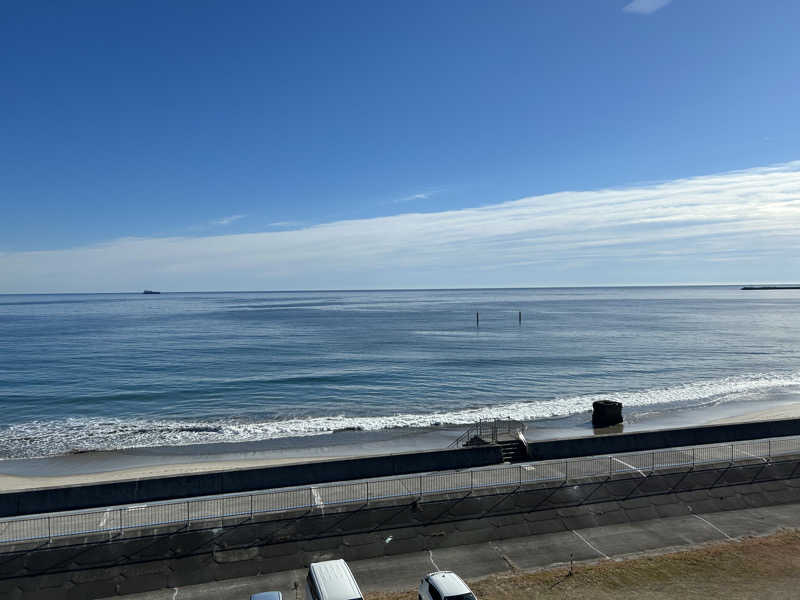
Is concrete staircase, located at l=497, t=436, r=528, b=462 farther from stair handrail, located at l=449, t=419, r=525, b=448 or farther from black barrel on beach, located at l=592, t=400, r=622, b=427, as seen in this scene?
black barrel on beach, located at l=592, t=400, r=622, b=427

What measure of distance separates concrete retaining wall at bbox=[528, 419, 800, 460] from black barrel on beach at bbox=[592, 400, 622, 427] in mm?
8972

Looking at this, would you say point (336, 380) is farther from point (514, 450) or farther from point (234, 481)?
point (234, 481)

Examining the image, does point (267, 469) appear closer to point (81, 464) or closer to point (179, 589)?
point (179, 589)

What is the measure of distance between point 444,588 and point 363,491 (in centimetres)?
778

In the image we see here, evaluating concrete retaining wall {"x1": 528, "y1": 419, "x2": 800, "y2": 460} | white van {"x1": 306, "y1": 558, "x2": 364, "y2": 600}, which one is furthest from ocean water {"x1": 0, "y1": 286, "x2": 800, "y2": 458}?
white van {"x1": 306, "y1": 558, "x2": 364, "y2": 600}

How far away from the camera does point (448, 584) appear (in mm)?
12984

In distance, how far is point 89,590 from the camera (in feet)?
49.3

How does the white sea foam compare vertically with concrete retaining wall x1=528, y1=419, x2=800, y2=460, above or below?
below

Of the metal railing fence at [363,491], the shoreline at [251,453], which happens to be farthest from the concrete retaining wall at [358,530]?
the shoreline at [251,453]

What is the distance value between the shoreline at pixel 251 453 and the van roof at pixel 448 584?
45.2ft

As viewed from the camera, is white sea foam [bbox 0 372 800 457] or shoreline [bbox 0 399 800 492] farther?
white sea foam [bbox 0 372 800 457]

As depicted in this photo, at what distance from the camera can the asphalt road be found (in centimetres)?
1520

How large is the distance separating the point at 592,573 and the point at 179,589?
38.3 ft

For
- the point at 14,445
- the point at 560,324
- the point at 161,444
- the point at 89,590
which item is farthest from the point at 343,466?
the point at 560,324
